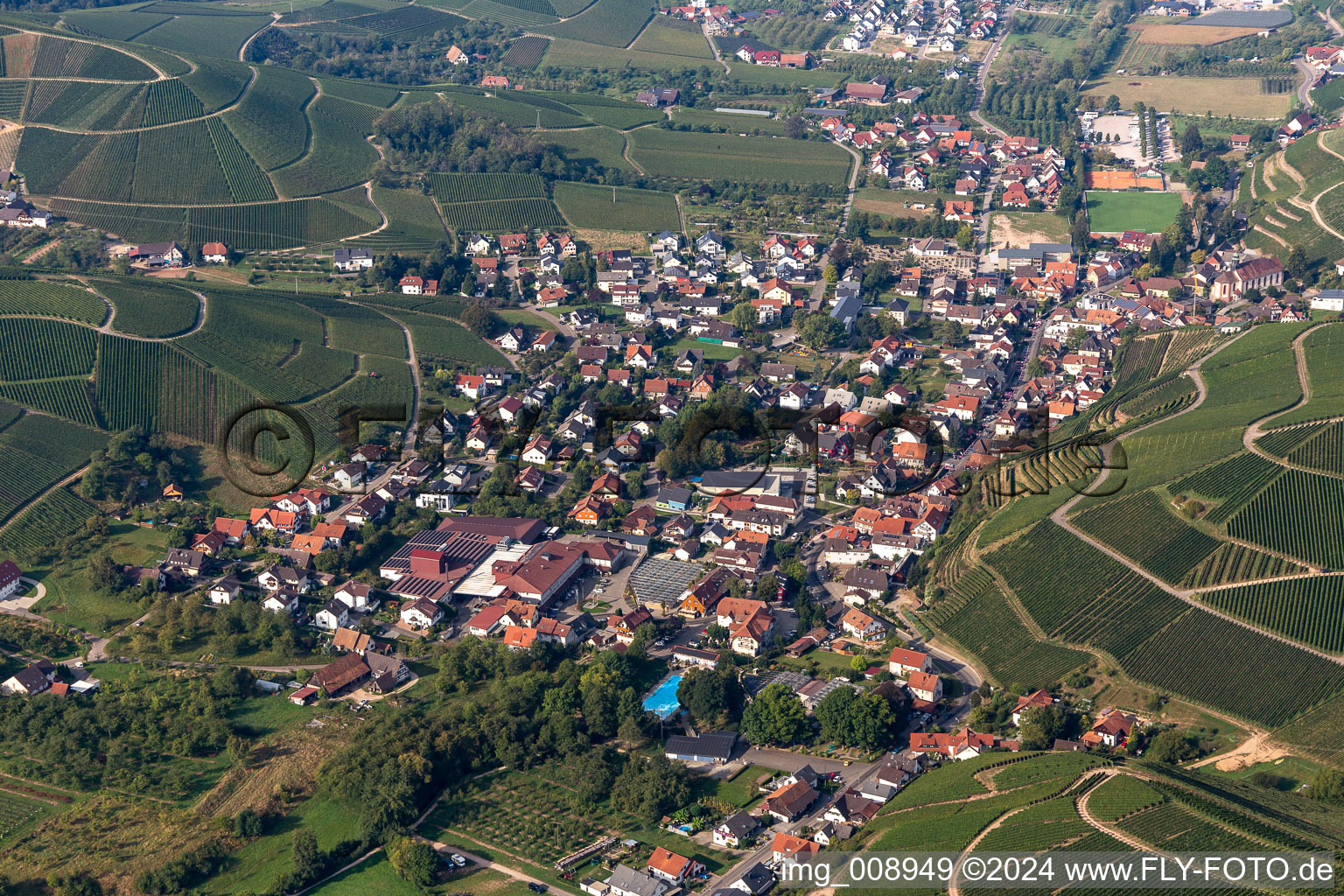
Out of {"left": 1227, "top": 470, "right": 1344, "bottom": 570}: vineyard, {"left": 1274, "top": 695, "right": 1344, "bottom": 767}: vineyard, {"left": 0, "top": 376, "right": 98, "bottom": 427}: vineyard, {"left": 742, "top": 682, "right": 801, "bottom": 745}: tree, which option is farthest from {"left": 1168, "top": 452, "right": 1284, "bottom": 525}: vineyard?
{"left": 0, "top": 376, "right": 98, "bottom": 427}: vineyard

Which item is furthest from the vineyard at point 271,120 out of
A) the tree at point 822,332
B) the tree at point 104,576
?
the tree at point 104,576

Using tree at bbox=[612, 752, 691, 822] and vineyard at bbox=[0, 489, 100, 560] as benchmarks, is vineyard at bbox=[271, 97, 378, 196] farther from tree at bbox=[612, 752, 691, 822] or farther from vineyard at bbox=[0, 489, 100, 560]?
tree at bbox=[612, 752, 691, 822]

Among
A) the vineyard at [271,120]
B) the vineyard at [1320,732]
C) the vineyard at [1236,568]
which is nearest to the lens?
the vineyard at [1320,732]

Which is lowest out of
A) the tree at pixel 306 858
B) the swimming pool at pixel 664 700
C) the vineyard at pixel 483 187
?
the tree at pixel 306 858

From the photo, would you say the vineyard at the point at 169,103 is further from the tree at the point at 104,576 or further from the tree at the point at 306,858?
the tree at the point at 306,858

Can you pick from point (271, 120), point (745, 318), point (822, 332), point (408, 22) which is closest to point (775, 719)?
point (822, 332)

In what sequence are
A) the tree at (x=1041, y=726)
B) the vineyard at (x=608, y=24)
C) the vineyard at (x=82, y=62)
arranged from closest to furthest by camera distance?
the tree at (x=1041, y=726)
the vineyard at (x=82, y=62)
the vineyard at (x=608, y=24)

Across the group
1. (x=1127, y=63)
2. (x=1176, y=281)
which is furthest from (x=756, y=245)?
(x=1127, y=63)
